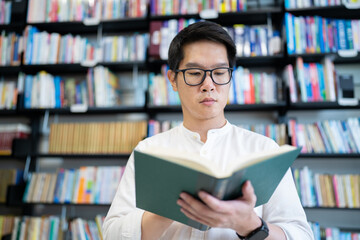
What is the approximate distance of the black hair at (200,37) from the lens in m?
0.99

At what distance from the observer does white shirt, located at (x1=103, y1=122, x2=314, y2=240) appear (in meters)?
0.81

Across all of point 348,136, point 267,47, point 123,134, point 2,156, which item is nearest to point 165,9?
point 267,47

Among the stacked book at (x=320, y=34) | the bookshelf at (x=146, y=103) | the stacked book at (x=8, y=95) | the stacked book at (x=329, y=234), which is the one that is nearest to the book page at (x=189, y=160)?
the bookshelf at (x=146, y=103)

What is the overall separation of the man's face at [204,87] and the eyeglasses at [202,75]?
0.01 meters

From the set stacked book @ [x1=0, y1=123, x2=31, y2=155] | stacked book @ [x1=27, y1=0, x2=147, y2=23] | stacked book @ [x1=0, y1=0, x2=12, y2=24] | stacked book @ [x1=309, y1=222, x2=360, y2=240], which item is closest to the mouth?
stacked book @ [x1=309, y1=222, x2=360, y2=240]

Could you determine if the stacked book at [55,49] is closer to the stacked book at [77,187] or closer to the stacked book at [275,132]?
the stacked book at [77,187]

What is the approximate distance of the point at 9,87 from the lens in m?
2.54

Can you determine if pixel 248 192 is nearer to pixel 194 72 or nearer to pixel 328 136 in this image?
pixel 194 72

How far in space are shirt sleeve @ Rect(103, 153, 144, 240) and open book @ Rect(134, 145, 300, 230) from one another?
15 cm

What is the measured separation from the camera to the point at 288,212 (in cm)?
82

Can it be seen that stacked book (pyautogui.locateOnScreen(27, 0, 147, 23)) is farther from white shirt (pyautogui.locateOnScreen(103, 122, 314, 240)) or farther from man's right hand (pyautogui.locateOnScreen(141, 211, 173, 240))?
man's right hand (pyautogui.locateOnScreen(141, 211, 173, 240))

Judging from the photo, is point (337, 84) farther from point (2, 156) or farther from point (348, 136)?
point (2, 156)

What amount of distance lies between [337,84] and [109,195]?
2.00 metres

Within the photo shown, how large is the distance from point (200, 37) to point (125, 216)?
67 cm
